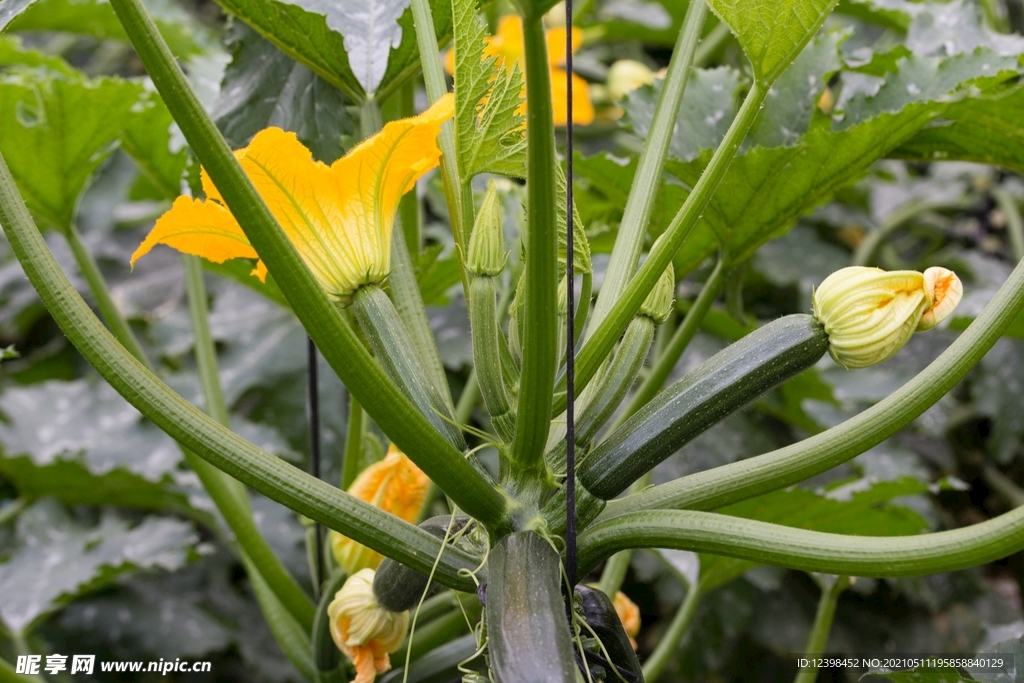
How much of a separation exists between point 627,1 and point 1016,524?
2.30 metres

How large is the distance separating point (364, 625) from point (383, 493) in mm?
121

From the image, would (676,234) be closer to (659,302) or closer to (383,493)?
(659,302)

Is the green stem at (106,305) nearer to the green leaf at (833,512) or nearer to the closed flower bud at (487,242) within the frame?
the closed flower bud at (487,242)

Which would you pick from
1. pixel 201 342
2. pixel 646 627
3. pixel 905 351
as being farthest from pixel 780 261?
pixel 201 342

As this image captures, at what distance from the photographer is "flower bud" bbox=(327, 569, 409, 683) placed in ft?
2.45

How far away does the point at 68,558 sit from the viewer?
1.40 meters

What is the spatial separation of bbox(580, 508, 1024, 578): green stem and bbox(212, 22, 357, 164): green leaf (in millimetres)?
562

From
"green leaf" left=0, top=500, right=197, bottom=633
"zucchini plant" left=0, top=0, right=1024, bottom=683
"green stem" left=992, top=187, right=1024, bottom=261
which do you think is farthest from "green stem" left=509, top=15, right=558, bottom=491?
"green stem" left=992, top=187, right=1024, bottom=261

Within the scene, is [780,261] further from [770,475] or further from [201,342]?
[770,475]

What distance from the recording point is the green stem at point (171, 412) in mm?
568

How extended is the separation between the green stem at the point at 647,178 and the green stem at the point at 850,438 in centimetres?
14

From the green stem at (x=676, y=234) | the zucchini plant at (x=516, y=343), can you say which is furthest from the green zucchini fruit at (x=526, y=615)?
the green stem at (x=676, y=234)

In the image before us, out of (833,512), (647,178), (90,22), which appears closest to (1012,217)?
(833,512)

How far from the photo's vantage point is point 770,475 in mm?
618
